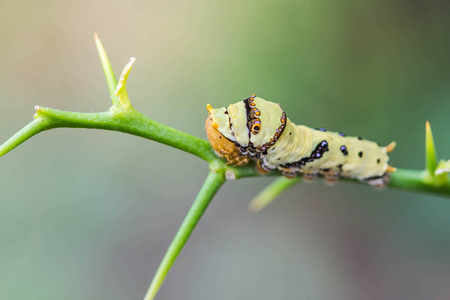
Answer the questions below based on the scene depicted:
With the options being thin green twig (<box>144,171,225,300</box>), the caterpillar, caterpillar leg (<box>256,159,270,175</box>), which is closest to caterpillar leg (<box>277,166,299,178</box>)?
the caterpillar

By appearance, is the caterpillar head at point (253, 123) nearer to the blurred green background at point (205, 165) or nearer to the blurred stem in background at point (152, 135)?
the blurred stem in background at point (152, 135)

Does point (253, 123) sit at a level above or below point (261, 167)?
above

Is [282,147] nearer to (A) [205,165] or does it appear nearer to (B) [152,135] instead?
(B) [152,135]

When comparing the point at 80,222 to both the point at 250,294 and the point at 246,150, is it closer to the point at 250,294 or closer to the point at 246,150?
the point at 250,294

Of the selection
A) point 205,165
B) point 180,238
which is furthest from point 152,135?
point 205,165

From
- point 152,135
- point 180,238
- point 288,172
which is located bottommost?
point 180,238

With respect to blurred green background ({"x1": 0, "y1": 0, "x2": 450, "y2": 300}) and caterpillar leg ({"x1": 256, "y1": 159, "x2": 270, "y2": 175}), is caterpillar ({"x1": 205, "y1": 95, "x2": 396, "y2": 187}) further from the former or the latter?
blurred green background ({"x1": 0, "y1": 0, "x2": 450, "y2": 300})
